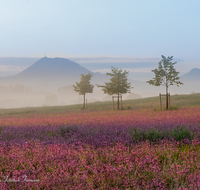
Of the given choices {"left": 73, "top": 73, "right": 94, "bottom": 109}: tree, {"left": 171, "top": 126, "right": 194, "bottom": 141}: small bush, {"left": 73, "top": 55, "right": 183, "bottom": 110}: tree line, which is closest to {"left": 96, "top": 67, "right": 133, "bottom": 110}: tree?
{"left": 73, "top": 55, "right": 183, "bottom": 110}: tree line

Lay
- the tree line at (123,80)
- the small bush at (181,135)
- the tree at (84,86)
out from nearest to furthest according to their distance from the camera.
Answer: the small bush at (181,135)
the tree line at (123,80)
the tree at (84,86)

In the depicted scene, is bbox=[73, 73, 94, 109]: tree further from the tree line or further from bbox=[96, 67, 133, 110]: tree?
bbox=[96, 67, 133, 110]: tree

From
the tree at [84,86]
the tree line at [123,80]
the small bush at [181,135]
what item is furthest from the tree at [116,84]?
the small bush at [181,135]

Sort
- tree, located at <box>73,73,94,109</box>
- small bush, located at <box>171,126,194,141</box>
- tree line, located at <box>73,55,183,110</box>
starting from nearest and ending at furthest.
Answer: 1. small bush, located at <box>171,126,194,141</box>
2. tree line, located at <box>73,55,183,110</box>
3. tree, located at <box>73,73,94,109</box>

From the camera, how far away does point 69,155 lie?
4.20m

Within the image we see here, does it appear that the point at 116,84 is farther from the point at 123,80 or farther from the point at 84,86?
the point at 84,86

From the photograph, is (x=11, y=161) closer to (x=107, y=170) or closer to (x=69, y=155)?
(x=69, y=155)

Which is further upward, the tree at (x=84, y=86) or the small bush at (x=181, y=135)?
the tree at (x=84, y=86)

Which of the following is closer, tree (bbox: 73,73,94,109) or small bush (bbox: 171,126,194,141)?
small bush (bbox: 171,126,194,141)

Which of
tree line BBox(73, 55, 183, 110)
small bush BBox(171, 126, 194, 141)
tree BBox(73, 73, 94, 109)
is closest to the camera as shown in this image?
small bush BBox(171, 126, 194, 141)

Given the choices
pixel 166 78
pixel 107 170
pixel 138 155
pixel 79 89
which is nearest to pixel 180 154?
pixel 138 155

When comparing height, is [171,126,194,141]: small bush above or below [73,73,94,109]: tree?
below

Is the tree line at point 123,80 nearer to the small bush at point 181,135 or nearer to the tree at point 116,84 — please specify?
the tree at point 116,84

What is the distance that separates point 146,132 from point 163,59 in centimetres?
2197
